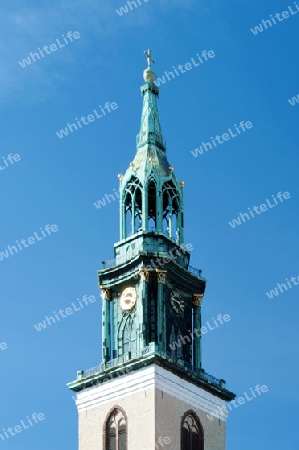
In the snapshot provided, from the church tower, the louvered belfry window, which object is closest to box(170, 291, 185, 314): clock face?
the church tower

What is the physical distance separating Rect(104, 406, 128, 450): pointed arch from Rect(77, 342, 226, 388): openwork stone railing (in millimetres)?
3148

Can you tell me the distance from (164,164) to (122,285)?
398 inches

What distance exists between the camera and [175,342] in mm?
98062

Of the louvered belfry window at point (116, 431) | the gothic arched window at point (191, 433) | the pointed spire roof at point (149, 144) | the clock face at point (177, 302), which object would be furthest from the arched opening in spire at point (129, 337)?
the pointed spire roof at point (149, 144)

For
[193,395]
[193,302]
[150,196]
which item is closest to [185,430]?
[193,395]

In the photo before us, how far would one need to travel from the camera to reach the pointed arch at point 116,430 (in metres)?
93.5

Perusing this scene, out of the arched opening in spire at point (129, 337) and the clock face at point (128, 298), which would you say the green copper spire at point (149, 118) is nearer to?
the clock face at point (128, 298)

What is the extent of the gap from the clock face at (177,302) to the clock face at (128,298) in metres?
2.55

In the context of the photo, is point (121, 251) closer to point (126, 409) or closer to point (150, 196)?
point (150, 196)

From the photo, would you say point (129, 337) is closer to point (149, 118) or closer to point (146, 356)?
point (146, 356)

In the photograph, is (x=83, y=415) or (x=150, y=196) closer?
(x=83, y=415)

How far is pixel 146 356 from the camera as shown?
9419 cm

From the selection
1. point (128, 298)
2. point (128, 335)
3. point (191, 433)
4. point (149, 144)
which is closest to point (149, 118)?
point (149, 144)

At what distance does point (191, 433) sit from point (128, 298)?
10.4 metres
